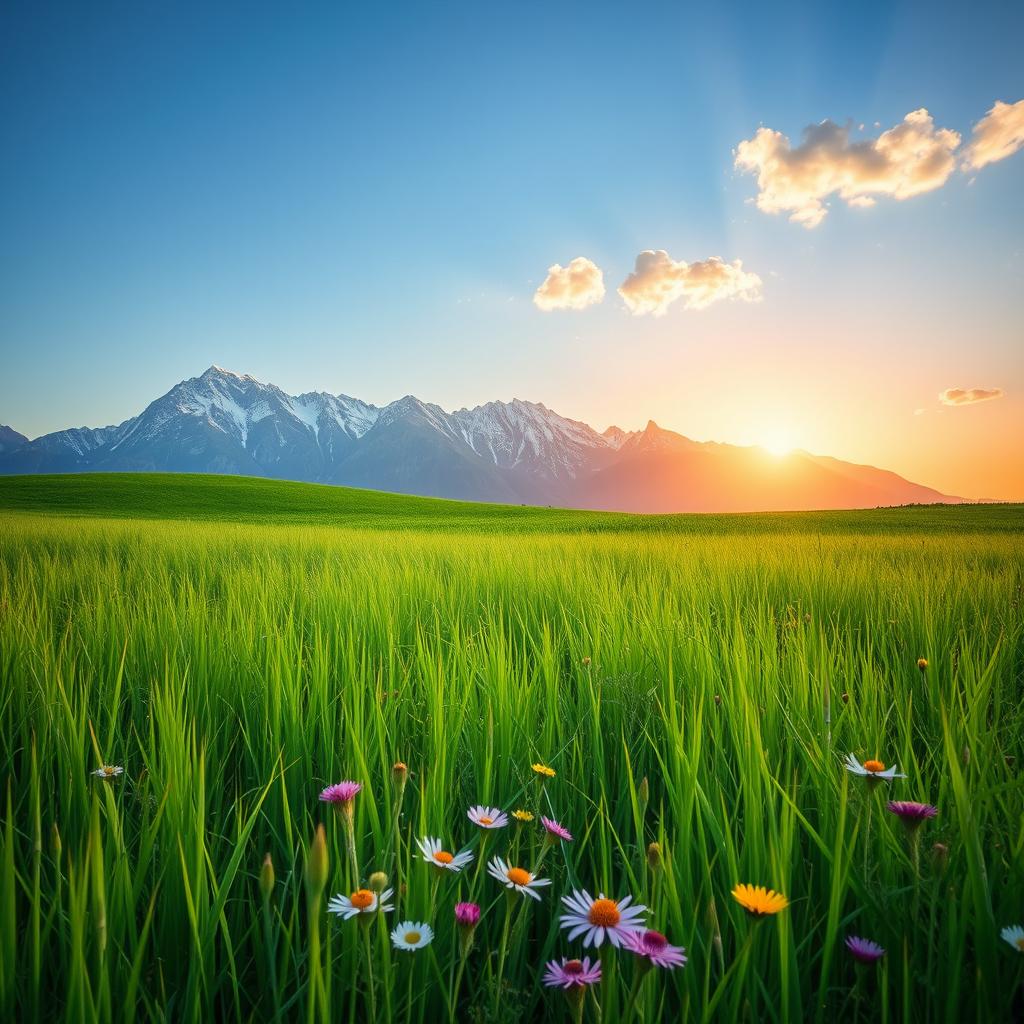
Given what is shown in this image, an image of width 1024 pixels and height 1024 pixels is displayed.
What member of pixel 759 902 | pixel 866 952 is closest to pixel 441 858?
pixel 759 902

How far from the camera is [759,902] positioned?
0.60 metres

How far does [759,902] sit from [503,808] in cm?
70

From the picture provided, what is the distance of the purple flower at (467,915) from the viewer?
61 cm

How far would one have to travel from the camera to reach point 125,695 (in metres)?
1.82

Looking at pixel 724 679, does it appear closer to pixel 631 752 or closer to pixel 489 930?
pixel 631 752

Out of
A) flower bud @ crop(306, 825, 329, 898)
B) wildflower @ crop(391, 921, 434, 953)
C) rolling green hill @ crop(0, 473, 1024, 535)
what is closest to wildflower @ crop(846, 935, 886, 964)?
wildflower @ crop(391, 921, 434, 953)

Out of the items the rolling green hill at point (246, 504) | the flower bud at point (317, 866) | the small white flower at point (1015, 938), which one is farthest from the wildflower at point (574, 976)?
the rolling green hill at point (246, 504)

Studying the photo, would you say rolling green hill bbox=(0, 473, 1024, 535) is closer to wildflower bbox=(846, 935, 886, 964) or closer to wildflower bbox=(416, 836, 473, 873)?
wildflower bbox=(416, 836, 473, 873)

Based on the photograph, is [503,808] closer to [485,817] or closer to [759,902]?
[485,817]

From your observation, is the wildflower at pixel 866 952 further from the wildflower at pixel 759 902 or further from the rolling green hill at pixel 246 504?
the rolling green hill at pixel 246 504

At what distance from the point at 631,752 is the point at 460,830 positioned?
1.72ft

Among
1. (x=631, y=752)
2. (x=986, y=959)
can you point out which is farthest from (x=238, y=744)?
(x=986, y=959)

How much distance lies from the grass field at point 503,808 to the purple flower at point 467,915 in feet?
0.16

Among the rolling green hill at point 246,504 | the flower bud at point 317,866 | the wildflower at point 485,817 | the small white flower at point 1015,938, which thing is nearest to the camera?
the flower bud at point 317,866
